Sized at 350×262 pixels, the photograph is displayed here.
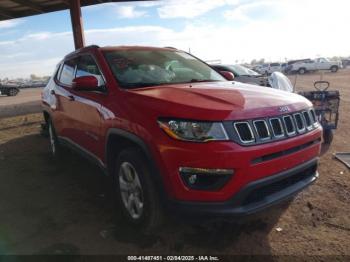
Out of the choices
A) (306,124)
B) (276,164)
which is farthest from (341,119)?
(276,164)

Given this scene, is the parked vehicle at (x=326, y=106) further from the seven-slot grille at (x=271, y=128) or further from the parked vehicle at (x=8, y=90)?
the parked vehicle at (x=8, y=90)

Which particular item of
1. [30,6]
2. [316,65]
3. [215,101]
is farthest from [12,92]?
[316,65]

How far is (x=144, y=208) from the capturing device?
10.5ft

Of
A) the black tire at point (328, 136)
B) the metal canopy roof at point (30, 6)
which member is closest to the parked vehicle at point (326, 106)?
the black tire at point (328, 136)

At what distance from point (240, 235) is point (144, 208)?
1.00 metres

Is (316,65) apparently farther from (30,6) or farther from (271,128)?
(271,128)

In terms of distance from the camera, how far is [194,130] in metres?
2.82

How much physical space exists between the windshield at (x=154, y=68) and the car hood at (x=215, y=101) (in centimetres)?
31

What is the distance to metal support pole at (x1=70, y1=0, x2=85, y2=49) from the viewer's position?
1116 centimetres

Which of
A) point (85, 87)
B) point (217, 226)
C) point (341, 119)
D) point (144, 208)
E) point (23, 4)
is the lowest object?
point (341, 119)

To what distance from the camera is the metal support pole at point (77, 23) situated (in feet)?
36.6

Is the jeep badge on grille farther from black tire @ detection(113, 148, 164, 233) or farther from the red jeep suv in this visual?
black tire @ detection(113, 148, 164, 233)

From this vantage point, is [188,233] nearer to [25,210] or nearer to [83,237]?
[83,237]

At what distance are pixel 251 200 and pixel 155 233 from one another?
113 cm
